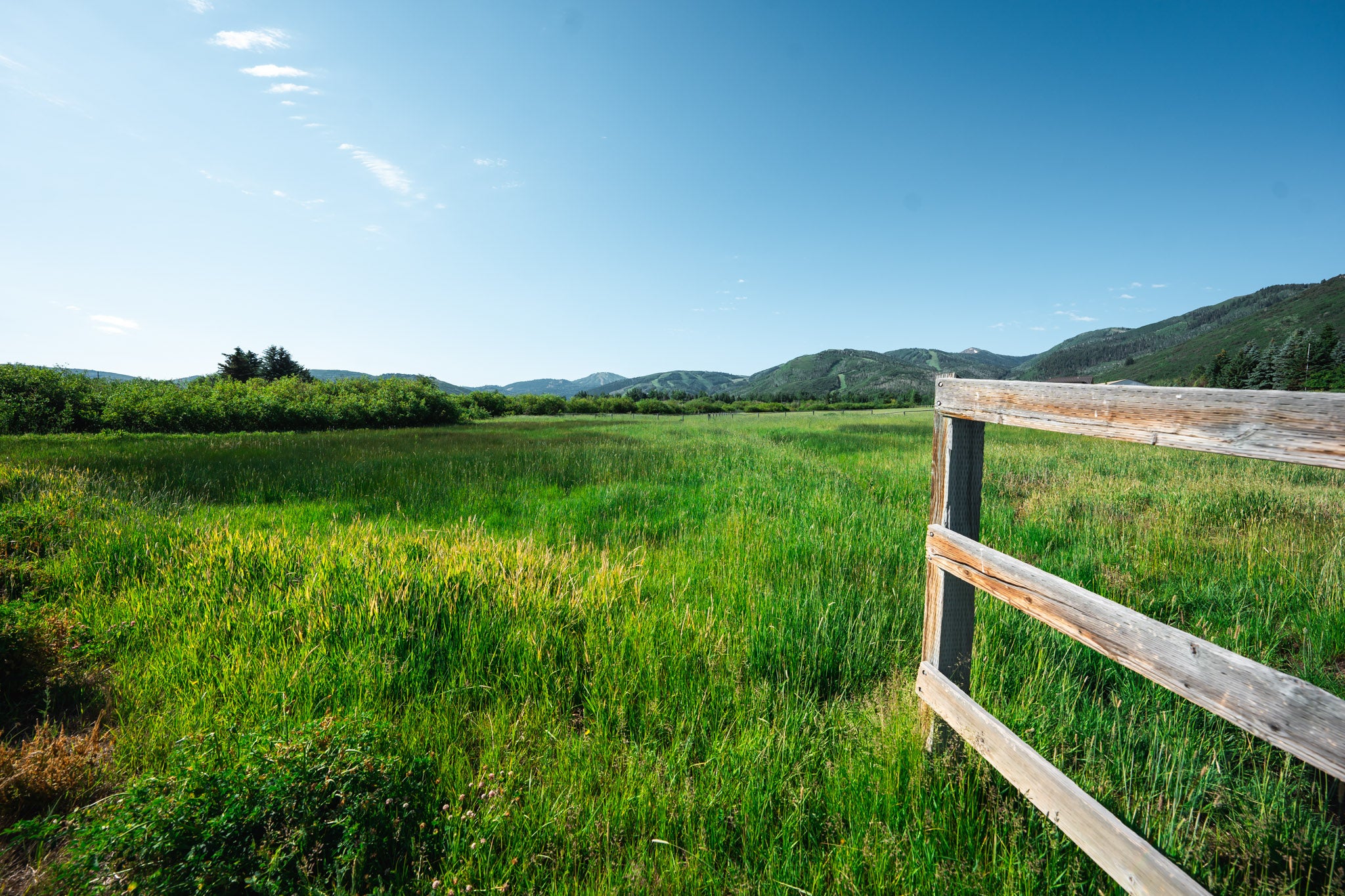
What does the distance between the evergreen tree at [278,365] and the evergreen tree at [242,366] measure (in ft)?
2.31

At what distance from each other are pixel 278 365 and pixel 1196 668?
3507 inches

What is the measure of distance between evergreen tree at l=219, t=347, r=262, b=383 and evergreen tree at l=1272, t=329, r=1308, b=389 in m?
160

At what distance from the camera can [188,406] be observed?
2839cm

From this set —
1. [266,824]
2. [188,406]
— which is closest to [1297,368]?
[266,824]

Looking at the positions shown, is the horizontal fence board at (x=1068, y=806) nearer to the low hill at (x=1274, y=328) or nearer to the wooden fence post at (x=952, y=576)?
the wooden fence post at (x=952, y=576)

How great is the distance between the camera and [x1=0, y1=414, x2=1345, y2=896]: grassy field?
2.27m

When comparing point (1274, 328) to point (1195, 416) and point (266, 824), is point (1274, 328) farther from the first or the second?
point (266, 824)

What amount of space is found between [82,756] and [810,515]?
748cm

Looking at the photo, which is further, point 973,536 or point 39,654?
point 39,654

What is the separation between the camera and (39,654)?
346 centimetres

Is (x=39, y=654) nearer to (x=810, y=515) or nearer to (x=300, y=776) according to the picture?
(x=300, y=776)

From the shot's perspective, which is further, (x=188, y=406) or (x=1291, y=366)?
(x=1291, y=366)

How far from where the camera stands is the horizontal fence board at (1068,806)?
162 cm

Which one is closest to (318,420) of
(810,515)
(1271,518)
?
(810,515)
